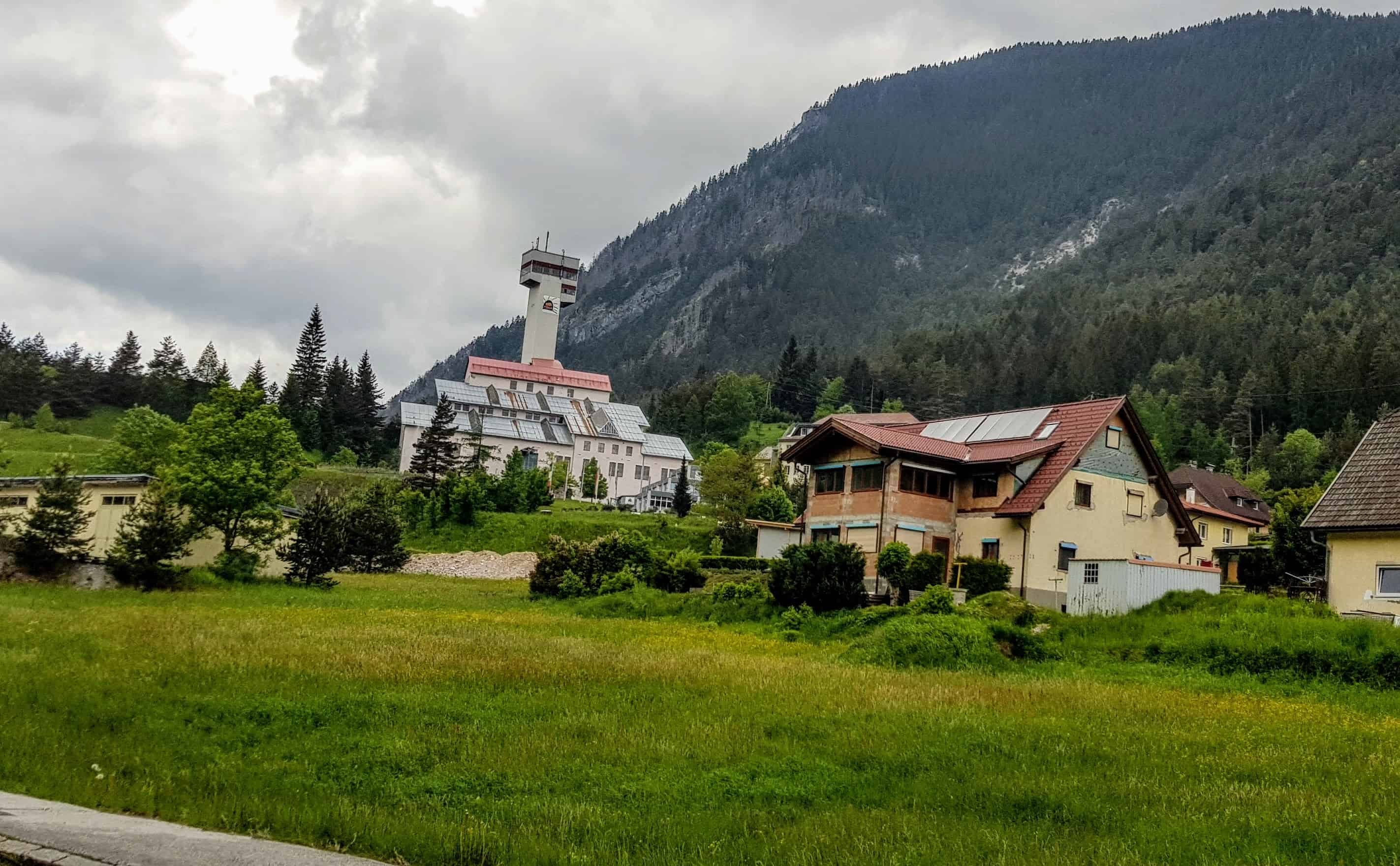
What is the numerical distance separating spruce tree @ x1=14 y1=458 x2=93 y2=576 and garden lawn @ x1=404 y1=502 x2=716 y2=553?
34.2 meters

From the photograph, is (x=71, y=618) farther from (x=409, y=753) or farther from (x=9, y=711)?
(x=409, y=753)

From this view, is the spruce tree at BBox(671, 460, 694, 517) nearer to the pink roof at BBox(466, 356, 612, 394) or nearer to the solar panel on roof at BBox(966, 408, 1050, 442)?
the solar panel on roof at BBox(966, 408, 1050, 442)

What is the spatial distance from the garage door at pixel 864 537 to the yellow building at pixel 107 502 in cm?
2493

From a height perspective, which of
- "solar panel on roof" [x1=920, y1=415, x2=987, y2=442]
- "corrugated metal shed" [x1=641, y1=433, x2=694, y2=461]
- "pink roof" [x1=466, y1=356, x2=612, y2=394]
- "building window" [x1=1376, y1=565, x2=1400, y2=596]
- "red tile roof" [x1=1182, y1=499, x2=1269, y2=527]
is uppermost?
"pink roof" [x1=466, y1=356, x2=612, y2=394]

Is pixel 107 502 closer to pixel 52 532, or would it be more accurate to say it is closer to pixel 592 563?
pixel 52 532

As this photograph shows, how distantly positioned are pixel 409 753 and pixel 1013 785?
22.5 feet

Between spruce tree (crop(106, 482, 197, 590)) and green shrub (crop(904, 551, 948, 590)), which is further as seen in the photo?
spruce tree (crop(106, 482, 197, 590))

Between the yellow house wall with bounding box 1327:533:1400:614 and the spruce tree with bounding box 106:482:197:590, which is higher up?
the yellow house wall with bounding box 1327:533:1400:614

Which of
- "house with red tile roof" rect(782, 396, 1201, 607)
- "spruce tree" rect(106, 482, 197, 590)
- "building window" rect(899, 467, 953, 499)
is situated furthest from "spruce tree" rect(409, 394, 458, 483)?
"building window" rect(899, 467, 953, 499)

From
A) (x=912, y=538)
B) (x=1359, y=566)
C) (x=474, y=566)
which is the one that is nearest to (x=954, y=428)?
(x=912, y=538)

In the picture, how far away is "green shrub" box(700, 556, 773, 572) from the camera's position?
47.0 metres

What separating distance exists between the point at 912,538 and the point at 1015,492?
4344mm

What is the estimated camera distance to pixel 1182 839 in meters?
10.1

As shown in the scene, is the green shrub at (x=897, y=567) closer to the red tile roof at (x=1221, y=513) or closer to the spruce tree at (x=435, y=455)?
the red tile roof at (x=1221, y=513)
